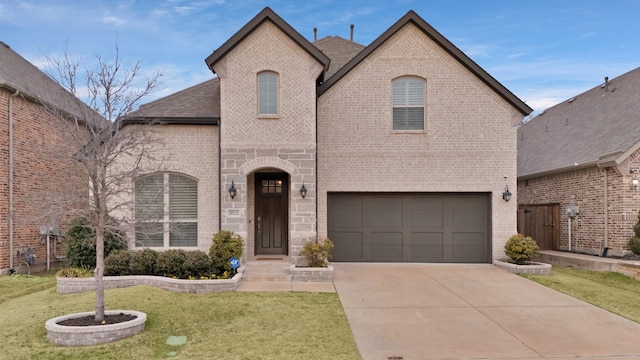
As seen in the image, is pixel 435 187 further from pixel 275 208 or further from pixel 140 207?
pixel 140 207

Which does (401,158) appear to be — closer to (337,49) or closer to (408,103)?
(408,103)

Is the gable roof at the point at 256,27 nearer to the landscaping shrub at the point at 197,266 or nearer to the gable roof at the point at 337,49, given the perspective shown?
the gable roof at the point at 337,49

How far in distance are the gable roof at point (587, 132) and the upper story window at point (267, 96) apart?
1056cm

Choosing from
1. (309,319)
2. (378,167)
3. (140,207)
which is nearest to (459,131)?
(378,167)

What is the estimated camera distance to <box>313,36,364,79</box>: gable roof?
615 inches

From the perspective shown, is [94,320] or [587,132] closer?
[94,320]

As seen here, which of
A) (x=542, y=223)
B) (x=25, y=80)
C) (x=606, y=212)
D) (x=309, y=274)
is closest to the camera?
(x=309, y=274)

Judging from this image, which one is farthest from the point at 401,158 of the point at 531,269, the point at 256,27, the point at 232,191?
the point at 256,27

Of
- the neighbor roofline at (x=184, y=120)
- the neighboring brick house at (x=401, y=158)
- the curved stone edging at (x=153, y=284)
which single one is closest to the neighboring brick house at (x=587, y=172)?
the neighboring brick house at (x=401, y=158)

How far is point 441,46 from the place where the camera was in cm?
1314

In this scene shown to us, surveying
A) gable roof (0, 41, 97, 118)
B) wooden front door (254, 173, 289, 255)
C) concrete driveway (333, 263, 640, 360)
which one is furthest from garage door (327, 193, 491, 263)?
gable roof (0, 41, 97, 118)

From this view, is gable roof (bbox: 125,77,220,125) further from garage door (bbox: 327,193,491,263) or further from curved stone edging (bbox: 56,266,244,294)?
garage door (bbox: 327,193,491,263)

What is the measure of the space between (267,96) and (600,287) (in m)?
9.80

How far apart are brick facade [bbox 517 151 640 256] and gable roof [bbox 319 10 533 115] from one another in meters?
3.68
